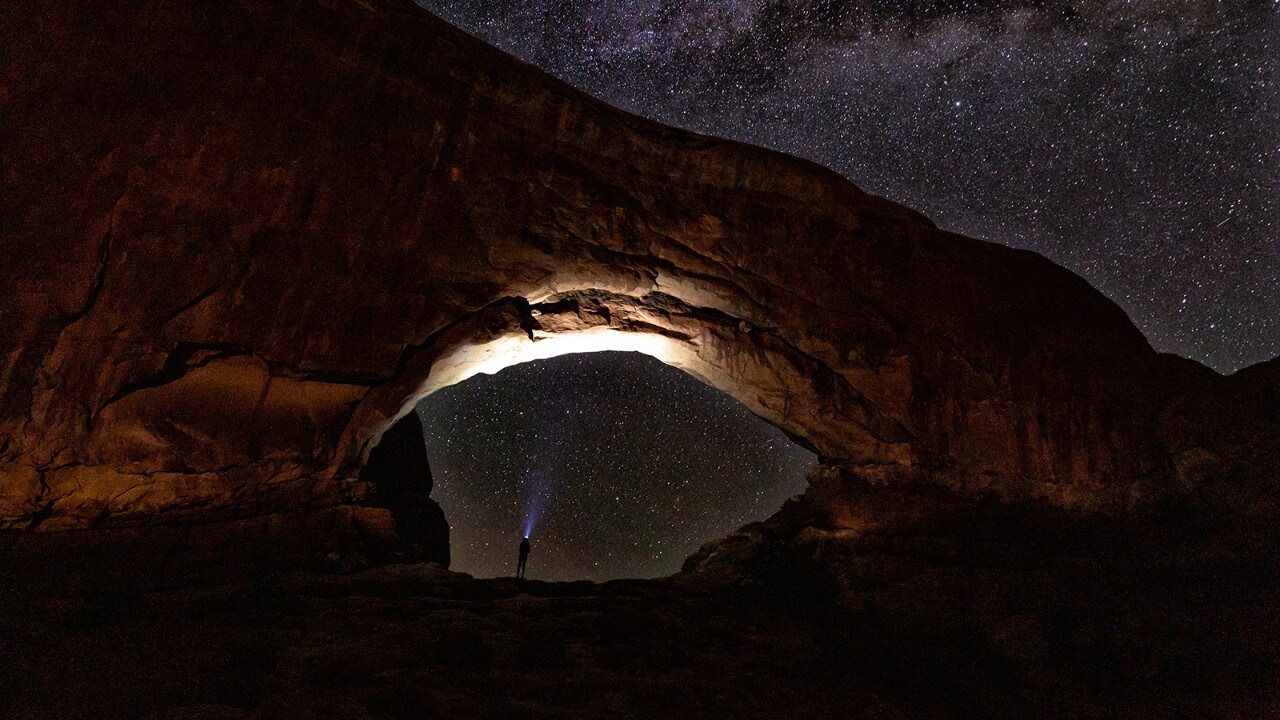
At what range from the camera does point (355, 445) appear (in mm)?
11969

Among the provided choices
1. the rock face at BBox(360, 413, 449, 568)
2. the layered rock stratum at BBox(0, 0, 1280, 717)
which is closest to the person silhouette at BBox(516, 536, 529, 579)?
the rock face at BBox(360, 413, 449, 568)

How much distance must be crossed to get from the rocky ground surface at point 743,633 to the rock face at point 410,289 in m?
1.47

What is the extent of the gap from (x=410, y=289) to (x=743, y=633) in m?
8.50

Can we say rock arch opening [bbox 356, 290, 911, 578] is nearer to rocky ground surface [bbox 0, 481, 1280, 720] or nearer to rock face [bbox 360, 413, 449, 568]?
rocky ground surface [bbox 0, 481, 1280, 720]

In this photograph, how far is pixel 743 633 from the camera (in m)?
9.63

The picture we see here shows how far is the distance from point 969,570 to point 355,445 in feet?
37.6

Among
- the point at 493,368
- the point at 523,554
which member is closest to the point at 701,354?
the point at 493,368

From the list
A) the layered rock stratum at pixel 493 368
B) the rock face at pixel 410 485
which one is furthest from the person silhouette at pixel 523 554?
the layered rock stratum at pixel 493 368

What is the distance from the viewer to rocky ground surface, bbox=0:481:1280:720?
6.36m

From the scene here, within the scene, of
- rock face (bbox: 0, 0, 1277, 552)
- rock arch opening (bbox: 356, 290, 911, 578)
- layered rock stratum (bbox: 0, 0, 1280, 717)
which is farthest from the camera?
rock arch opening (bbox: 356, 290, 911, 578)

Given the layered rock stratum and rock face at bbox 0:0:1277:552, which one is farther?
rock face at bbox 0:0:1277:552

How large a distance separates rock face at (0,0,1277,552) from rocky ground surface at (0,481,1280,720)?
1.47 metres

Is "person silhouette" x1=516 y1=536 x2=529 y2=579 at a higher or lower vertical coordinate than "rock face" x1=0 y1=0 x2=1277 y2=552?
lower

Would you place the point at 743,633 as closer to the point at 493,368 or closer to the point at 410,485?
the point at 493,368
